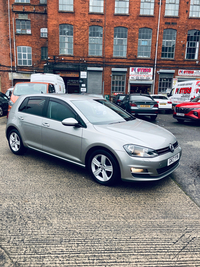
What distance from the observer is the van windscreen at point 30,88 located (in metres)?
10.1

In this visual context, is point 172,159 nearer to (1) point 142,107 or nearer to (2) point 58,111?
(2) point 58,111

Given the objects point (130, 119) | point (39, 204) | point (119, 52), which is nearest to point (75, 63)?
point (119, 52)

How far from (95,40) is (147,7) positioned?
6.41 metres

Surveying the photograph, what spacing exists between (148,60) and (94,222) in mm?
23726

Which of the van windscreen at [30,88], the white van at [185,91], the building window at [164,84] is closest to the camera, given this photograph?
the van windscreen at [30,88]

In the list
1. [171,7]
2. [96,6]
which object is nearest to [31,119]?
[96,6]

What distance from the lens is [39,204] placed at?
3.29m

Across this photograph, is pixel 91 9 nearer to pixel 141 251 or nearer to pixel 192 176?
pixel 192 176

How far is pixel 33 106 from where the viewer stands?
16.8 feet

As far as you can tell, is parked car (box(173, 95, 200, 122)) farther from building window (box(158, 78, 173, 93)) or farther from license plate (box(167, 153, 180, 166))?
building window (box(158, 78, 173, 93))

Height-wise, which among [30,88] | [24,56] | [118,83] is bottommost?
[30,88]

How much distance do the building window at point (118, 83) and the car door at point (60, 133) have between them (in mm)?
20456

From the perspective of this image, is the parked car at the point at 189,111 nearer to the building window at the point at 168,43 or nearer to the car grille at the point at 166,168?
the car grille at the point at 166,168

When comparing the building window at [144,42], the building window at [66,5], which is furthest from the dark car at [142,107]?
the building window at [66,5]
